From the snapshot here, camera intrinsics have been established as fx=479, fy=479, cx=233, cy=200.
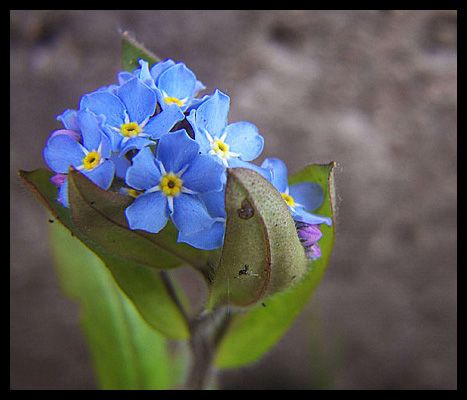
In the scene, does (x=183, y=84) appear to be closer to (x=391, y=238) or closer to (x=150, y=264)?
(x=150, y=264)

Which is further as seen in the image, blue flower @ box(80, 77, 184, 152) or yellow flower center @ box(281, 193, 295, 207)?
yellow flower center @ box(281, 193, 295, 207)

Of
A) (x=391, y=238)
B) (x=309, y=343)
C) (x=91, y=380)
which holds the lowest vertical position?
(x=91, y=380)

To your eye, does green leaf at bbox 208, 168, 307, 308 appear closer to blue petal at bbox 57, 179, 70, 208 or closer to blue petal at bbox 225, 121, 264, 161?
blue petal at bbox 225, 121, 264, 161

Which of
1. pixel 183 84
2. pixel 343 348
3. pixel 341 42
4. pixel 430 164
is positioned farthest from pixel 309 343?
pixel 183 84

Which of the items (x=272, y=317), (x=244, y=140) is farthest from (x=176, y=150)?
(x=272, y=317)

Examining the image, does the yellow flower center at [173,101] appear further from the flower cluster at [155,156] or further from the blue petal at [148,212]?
the blue petal at [148,212]

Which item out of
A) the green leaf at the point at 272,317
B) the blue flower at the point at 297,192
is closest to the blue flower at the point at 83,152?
the blue flower at the point at 297,192

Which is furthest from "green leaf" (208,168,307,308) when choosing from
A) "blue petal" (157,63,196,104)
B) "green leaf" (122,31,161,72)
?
"green leaf" (122,31,161,72)
